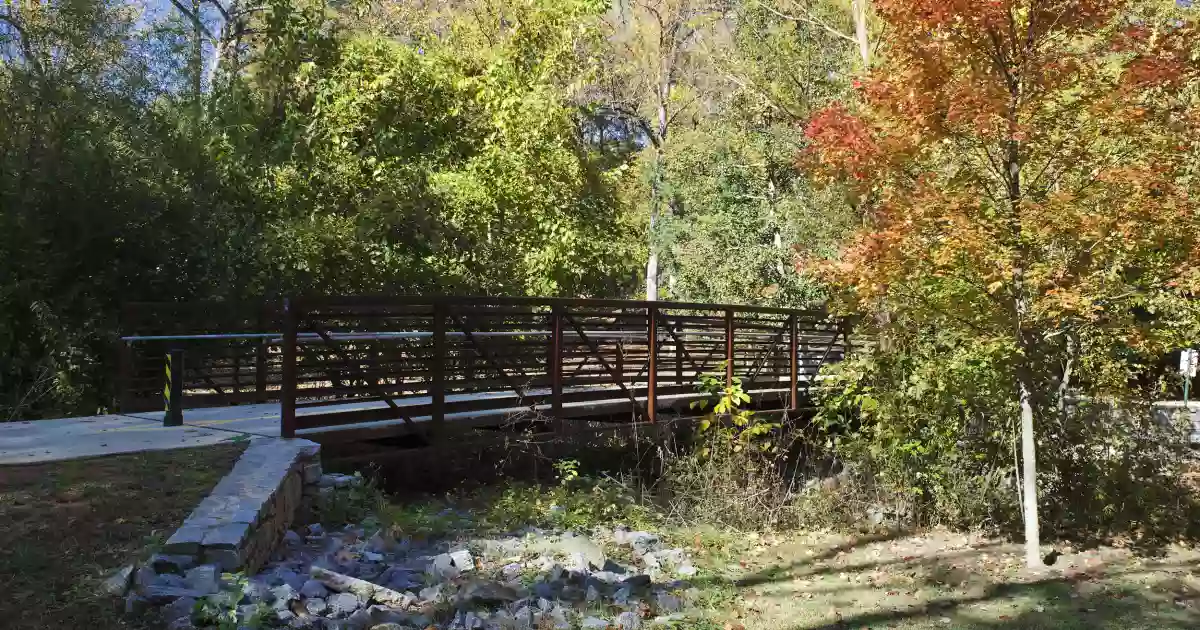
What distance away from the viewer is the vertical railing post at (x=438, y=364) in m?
8.78

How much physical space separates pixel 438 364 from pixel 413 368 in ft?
1.02

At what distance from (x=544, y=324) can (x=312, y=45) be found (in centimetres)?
940

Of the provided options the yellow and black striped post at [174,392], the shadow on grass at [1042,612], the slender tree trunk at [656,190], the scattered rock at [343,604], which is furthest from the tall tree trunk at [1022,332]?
the slender tree trunk at [656,190]

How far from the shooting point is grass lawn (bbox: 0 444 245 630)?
4.29m

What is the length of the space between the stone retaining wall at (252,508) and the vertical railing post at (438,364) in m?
1.50

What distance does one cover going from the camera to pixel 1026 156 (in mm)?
8688

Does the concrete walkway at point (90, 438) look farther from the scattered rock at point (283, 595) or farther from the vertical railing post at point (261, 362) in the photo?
the scattered rock at point (283, 595)

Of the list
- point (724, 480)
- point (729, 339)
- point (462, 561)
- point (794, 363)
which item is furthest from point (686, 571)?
point (794, 363)

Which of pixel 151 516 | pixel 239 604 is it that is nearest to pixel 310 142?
pixel 151 516

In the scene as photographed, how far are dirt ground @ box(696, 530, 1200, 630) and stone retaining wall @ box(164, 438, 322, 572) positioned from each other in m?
2.97

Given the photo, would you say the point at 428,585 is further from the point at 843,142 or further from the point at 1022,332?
the point at 1022,332

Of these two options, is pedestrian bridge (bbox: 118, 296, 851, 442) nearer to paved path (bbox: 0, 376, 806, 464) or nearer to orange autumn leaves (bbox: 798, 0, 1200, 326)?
paved path (bbox: 0, 376, 806, 464)

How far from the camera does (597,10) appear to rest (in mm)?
20203

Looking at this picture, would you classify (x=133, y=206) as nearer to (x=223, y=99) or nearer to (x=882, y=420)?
(x=223, y=99)
